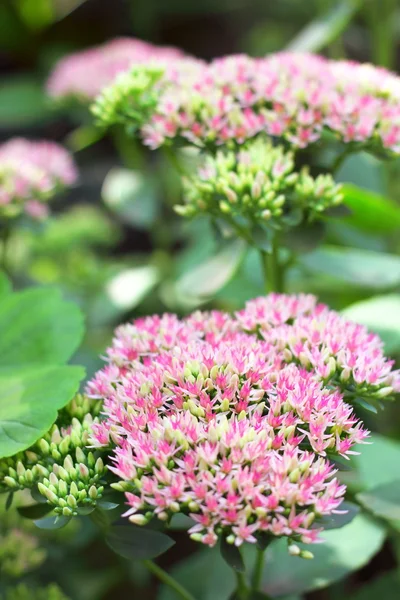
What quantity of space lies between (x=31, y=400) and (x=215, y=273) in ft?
1.11

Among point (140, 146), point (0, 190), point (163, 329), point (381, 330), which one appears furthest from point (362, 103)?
point (140, 146)

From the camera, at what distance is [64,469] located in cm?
65

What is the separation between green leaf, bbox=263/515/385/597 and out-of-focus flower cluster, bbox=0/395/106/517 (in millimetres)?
355

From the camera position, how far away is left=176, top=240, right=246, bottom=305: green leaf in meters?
1.00

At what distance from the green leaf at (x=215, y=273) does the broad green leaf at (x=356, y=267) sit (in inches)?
7.4

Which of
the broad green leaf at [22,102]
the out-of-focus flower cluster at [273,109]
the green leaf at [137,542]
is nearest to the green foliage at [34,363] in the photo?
the green leaf at [137,542]

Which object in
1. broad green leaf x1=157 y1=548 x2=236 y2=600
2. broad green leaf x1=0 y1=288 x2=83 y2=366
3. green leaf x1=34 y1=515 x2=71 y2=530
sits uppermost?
broad green leaf x1=0 y1=288 x2=83 y2=366

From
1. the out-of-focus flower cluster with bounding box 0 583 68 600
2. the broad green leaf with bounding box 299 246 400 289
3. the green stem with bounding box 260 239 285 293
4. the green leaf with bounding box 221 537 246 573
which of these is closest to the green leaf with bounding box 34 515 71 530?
the green leaf with bounding box 221 537 246 573

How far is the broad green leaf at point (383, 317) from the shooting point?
0.98 metres

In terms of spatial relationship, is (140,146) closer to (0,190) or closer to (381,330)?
(0,190)

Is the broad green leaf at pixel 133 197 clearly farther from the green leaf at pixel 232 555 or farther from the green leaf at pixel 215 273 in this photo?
the green leaf at pixel 232 555

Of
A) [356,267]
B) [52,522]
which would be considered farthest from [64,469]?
[356,267]

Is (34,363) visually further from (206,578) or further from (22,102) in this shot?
(22,102)

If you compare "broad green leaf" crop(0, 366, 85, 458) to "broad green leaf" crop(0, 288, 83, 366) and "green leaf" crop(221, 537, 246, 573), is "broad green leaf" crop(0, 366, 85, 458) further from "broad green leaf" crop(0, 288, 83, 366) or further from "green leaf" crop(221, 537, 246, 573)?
"green leaf" crop(221, 537, 246, 573)
